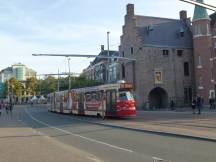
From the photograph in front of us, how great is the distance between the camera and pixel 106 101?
39156 mm

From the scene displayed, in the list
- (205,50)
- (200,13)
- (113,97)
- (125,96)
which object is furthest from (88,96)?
(200,13)

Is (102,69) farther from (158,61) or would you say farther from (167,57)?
(158,61)

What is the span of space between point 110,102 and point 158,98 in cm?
3903

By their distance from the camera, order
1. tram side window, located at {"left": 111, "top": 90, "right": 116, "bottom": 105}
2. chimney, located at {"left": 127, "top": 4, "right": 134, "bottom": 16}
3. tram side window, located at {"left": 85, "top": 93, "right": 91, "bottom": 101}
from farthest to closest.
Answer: chimney, located at {"left": 127, "top": 4, "right": 134, "bottom": 16}, tram side window, located at {"left": 85, "top": 93, "right": 91, "bottom": 101}, tram side window, located at {"left": 111, "top": 90, "right": 116, "bottom": 105}

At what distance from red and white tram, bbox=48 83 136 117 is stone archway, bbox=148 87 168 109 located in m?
27.0

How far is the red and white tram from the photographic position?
37562mm

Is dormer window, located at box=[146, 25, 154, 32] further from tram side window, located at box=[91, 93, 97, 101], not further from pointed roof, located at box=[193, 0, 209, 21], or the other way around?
tram side window, located at box=[91, 93, 97, 101]

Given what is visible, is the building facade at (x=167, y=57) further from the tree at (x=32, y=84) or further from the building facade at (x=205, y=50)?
the tree at (x=32, y=84)

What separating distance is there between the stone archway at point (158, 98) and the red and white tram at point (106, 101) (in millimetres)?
27009

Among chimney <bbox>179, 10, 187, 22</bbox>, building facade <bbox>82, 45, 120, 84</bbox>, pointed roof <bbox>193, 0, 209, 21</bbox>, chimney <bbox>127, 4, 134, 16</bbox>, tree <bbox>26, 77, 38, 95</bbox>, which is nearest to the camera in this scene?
pointed roof <bbox>193, 0, 209, 21</bbox>

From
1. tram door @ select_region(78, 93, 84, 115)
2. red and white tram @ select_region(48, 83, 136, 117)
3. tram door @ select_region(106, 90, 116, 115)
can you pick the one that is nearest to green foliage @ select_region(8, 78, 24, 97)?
red and white tram @ select_region(48, 83, 136, 117)

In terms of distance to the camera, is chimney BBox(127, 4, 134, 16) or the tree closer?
chimney BBox(127, 4, 134, 16)

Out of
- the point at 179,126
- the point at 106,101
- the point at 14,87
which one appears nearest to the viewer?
the point at 179,126

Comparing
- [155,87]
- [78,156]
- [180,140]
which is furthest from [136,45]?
[78,156]
